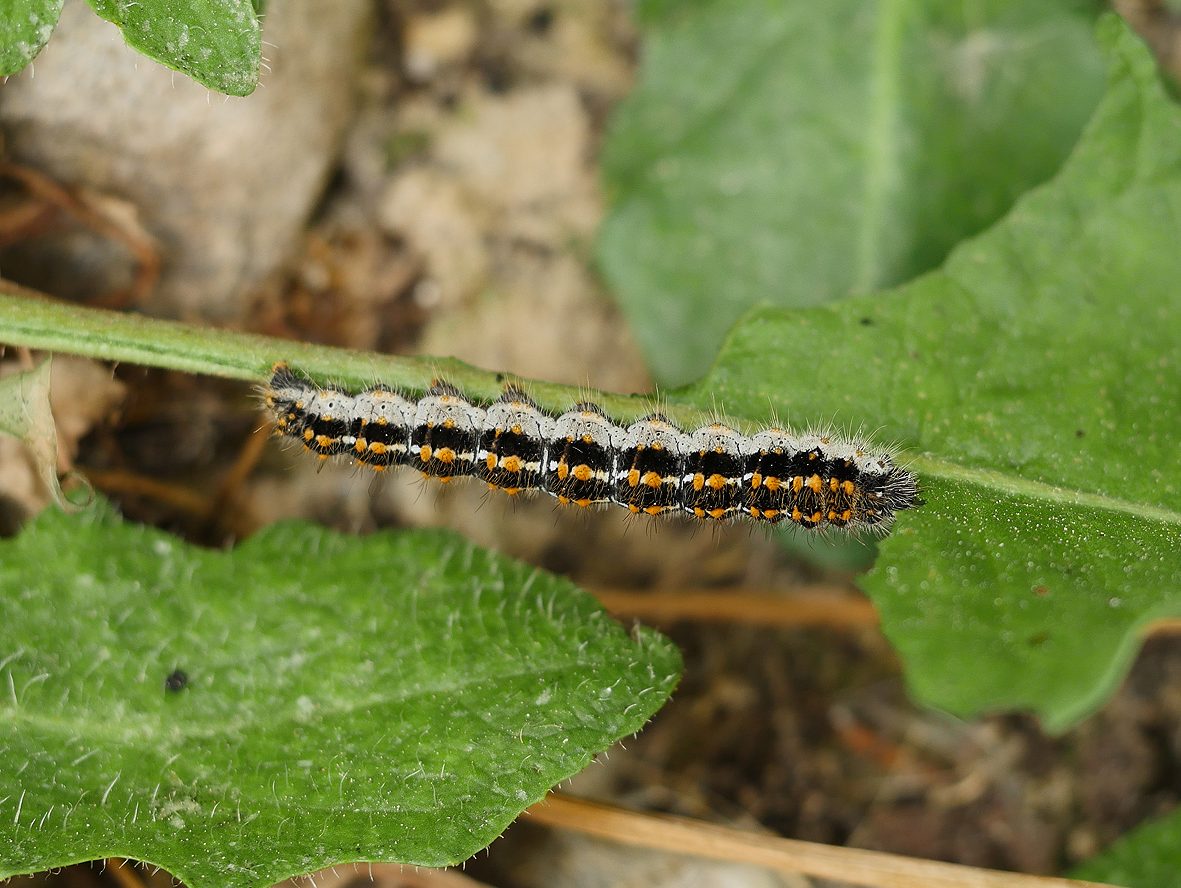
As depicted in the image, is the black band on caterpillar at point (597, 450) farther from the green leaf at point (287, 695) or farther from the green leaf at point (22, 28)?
the green leaf at point (22, 28)

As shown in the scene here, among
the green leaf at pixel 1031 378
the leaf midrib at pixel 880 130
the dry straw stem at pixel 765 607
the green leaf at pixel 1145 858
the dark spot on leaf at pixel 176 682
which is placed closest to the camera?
the green leaf at pixel 1031 378

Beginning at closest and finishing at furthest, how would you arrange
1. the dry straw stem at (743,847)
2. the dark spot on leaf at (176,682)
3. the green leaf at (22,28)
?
1. the green leaf at (22,28)
2. the dark spot on leaf at (176,682)
3. the dry straw stem at (743,847)

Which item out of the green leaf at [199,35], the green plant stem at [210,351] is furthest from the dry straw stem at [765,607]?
the green leaf at [199,35]

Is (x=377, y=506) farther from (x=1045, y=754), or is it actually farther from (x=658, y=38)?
(x=1045, y=754)

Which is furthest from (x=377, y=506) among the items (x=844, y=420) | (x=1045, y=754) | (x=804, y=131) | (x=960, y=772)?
(x=1045, y=754)

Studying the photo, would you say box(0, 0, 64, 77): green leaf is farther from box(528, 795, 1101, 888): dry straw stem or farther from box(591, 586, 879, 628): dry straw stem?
box(591, 586, 879, 628): dry straw stem

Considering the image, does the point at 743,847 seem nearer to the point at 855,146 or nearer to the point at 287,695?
the point at 287,695
